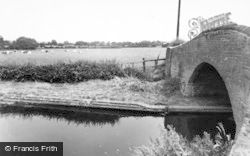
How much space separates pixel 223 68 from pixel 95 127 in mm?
5162

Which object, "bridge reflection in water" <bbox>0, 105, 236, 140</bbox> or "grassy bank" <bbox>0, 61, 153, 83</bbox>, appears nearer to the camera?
"bridge reflection in water" <bbox>0, 105, 236, 140</bbox>

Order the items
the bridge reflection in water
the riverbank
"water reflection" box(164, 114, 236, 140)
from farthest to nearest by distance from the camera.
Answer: the riverbank → the bridge reflection in water → "water reflection" box(164, 114, 236, 140)

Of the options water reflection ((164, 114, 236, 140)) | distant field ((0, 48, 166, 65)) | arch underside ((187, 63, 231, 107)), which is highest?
distant field ((0, 48, 166, 65))

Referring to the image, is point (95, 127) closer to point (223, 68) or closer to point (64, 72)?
point (223, 68)

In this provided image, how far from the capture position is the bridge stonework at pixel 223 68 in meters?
4.44

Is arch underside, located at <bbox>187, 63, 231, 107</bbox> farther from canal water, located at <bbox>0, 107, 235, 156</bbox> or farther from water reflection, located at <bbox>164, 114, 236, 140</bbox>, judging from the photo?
canal water, located at <bbox>0, 107, 235, 156</bbox>

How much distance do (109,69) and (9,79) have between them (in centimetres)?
730

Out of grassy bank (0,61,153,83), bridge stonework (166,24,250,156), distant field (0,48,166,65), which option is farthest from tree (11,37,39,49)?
bridge stonework (166,24,250,156)

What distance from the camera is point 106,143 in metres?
7.26

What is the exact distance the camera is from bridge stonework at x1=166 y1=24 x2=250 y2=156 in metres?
4.44

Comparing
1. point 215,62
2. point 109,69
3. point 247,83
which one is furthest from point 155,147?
point 109,69

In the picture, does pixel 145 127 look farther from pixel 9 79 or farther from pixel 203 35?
pixel 9 79

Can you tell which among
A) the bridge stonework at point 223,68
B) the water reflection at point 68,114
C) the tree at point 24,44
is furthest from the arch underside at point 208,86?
Answer: the tree at point 24,44

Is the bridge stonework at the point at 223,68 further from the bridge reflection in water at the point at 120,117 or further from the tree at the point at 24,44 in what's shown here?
the tree at the point at 24,44
